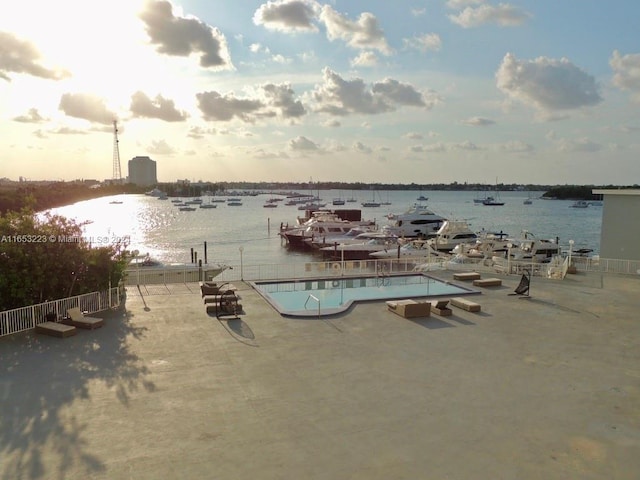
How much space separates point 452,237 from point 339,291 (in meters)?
38.4

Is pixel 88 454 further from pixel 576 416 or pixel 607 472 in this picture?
pixel 576 416

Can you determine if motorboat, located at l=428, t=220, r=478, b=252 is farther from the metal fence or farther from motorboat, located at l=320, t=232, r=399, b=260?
the metal fence

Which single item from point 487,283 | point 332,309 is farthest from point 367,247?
point 332,309

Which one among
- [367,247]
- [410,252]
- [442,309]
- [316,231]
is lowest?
[367,247]

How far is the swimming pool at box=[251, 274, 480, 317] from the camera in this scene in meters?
16.2

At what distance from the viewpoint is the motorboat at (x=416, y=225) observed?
67.4 m

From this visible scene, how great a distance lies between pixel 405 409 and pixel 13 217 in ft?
43.8

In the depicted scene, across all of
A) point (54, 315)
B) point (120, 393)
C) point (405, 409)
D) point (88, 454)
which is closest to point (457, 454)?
point (405, 409)

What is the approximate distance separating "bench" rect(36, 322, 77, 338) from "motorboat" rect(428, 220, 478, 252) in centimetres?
4412

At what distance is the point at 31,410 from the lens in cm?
825

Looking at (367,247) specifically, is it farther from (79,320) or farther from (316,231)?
(79,320)

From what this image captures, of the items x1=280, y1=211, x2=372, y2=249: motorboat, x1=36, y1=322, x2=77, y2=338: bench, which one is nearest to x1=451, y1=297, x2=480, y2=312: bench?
x1=36, y1=322, x2=77, y2=338: bench

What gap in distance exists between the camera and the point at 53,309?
1387cm

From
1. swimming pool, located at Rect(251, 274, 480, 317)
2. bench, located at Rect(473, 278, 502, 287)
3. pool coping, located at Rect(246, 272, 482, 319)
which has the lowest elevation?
swimming pool, located at Rect(251, 274, 480, 317)
